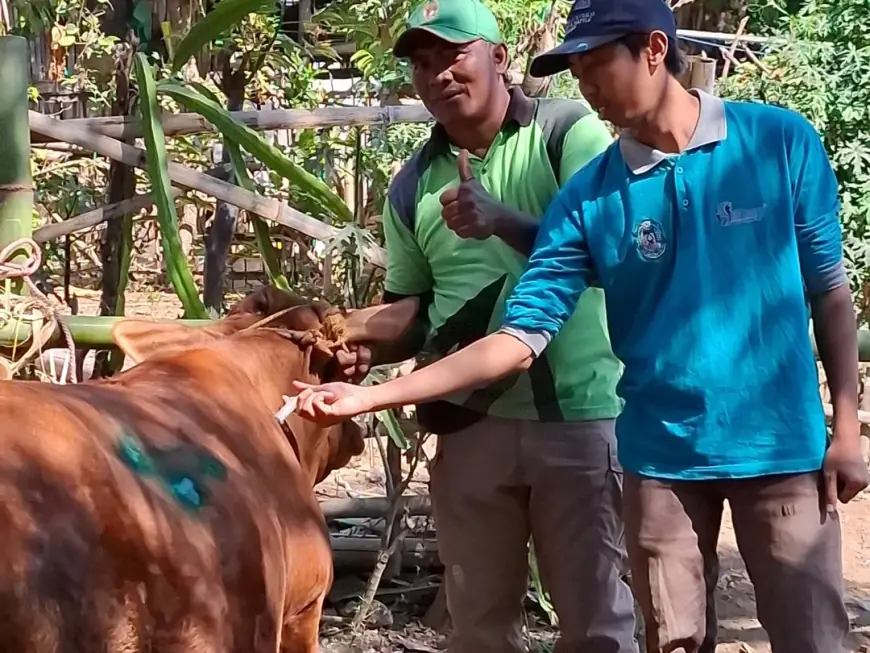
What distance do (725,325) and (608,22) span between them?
0.58 m

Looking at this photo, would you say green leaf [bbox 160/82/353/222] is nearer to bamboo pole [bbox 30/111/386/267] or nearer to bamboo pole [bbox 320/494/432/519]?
bamboo pole [bbox 30/111/386/267]

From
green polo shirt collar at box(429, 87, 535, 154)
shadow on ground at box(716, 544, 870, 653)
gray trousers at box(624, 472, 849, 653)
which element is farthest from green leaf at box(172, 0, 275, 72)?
shadow on ground at box(716, 544, 870, 653)

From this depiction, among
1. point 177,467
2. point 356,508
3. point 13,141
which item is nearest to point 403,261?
point 177,467

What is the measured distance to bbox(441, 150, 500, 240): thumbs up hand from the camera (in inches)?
98.0

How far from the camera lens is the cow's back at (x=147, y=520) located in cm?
172

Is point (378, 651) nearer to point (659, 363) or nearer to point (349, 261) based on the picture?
point (349, 261)

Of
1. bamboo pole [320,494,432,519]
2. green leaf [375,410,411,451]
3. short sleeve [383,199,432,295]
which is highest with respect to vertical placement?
short sleeve [383,199,432,295]

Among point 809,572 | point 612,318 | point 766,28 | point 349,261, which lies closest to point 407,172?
point 612,318

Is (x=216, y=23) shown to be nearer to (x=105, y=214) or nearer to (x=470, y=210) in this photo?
(x=105, y=214)

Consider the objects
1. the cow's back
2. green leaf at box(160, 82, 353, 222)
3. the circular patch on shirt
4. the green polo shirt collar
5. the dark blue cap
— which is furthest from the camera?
green leaf at box(160, 82, 353, 222)

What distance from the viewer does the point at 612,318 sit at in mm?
2406

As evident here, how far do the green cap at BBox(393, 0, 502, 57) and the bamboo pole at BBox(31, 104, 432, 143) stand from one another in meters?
1.31

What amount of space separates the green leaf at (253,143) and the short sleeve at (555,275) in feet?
4.98

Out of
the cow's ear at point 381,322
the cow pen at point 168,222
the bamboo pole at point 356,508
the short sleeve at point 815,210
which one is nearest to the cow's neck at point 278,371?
the cow's ear at point 381,322
